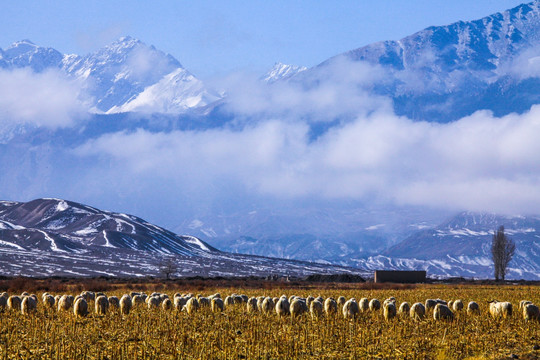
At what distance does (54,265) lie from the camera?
195m

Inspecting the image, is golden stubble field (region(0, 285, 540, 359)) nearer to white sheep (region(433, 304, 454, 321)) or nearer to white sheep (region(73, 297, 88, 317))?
white sheep (region(433, 304, 454, 321))

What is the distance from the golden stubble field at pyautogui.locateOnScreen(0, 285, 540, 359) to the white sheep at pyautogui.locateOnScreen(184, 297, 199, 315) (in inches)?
96.1

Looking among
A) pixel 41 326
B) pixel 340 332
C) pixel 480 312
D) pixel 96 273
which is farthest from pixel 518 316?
pixel 96 273

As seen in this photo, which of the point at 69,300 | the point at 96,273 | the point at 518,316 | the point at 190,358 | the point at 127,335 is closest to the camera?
the point at 190,358

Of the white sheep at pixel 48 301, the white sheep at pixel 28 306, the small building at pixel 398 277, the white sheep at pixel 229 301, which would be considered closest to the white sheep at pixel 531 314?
the white sheep at pixel 229 301

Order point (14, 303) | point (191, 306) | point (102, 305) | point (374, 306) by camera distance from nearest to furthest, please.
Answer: point (102, 305) < point (191, 306) < point (374, 306) < point (14, 303)

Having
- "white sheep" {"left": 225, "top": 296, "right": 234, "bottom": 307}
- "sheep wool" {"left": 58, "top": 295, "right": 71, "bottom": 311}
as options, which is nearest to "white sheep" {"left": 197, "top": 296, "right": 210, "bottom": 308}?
"white sheep" {"left": 225, "top": 296, "right": 234, "bottom": 307}

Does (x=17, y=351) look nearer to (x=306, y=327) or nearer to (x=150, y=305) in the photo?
(x=306, y=327)

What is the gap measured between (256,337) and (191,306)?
1195 cm

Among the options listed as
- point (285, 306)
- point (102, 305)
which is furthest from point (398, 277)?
point (102, 305)

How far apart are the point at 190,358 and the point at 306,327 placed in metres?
8.27

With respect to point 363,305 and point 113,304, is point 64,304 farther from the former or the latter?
point 363,305

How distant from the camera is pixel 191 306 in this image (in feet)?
127

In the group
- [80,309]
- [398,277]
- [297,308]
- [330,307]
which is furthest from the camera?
[398,277]
